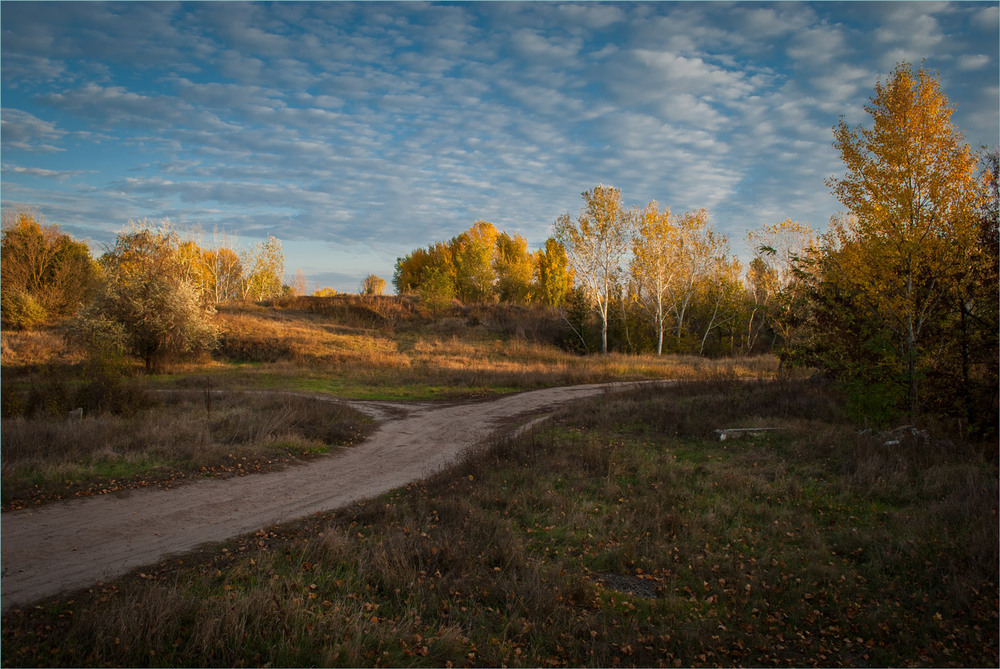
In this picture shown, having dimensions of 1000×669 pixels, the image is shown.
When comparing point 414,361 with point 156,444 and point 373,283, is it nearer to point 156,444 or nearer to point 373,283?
point 156,444

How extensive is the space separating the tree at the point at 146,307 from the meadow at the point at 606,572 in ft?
71.0

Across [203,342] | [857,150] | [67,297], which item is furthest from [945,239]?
[67,297]

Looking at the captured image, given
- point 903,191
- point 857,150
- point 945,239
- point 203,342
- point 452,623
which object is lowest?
point 452,623

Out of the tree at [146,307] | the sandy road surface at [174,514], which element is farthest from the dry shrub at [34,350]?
the sandy road surface at [174,514]

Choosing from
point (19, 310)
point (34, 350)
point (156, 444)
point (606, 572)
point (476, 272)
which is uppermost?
point (476, 272)

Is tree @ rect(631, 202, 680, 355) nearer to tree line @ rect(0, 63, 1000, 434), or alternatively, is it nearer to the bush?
tree line @ rect(0, 63, 1000, 434)

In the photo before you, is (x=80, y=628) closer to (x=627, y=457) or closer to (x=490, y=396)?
(x=627, y=457)

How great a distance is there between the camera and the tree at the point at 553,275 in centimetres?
6394

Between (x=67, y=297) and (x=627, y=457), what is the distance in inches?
1959

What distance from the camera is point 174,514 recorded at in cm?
859

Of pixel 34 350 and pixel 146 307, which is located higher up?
pixel 146 307

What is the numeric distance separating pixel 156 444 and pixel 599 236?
34.4m

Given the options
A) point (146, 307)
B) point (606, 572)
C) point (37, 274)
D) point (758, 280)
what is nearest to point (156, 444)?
point (606, 572)

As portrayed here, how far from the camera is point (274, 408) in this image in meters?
16.4
